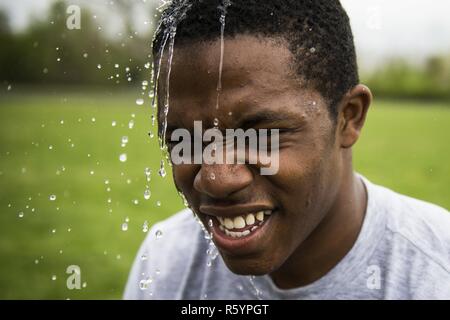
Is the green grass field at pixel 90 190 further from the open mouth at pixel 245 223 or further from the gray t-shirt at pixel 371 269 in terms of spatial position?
the open mouth at pixel 245 223

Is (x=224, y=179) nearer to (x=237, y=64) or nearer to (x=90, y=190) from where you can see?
(x=237, y=64)

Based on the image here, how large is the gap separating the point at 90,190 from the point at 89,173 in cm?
185

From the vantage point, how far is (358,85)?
Result: 97.3 inches

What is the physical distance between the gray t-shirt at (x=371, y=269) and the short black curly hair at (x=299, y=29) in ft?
1.93

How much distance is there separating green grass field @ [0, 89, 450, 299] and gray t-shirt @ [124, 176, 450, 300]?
113 inches

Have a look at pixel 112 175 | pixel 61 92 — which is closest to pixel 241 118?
pixel 112 175

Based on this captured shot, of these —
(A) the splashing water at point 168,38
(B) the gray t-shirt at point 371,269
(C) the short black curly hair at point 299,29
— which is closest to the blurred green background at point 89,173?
(B) the gray t-shirt at point 371,269

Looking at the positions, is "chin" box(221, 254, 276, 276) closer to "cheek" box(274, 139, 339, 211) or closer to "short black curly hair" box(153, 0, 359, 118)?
"cheek" box(274, 139, 339, 211)

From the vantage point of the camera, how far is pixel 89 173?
1316 cm

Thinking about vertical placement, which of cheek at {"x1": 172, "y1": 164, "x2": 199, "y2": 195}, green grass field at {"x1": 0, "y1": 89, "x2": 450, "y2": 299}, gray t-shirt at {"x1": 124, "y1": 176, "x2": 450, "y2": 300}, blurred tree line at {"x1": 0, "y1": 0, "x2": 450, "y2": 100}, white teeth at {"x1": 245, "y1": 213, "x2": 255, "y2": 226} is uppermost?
blurred tree line at {"x1": 0, "y1": 0, "x2": 450, "y2": 100}

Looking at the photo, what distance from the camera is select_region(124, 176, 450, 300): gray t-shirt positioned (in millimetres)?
2473

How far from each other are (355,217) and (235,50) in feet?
3.16

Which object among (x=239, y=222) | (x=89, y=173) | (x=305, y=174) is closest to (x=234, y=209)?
(x=239, y=222)

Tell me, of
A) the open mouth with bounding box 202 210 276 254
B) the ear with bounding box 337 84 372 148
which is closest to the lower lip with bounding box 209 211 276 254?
the open mouth with bounding box 202 210 276 254
